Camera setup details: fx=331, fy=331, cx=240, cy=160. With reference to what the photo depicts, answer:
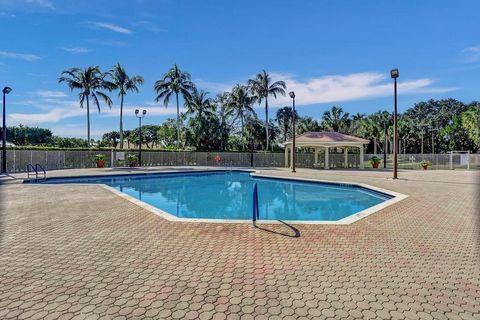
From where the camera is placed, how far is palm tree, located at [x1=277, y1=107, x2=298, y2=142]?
46656 millimetres

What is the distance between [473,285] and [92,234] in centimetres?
545

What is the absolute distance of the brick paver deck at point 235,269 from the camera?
3.02 m

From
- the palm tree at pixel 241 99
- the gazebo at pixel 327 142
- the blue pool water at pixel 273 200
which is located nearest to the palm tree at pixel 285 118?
the palm tree at pixel 241 99

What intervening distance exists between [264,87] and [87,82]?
62.1 ft

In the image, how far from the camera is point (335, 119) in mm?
47438

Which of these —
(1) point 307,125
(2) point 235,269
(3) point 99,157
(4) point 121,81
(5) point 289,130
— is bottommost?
(2) point 235,269

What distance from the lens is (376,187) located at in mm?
13359

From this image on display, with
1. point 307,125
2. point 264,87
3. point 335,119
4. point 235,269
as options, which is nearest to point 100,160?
point 264,87

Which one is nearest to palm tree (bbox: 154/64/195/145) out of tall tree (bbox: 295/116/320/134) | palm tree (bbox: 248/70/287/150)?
palm tree (bbox: 248/70/287/150)

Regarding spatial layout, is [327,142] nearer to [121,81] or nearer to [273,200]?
[273,200]

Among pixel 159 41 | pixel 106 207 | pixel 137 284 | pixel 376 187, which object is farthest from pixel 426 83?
pixel 137 284

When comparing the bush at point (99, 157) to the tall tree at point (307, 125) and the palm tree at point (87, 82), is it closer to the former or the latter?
the palm tree at point (87, 82)

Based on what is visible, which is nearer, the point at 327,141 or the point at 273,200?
the point at 273,200

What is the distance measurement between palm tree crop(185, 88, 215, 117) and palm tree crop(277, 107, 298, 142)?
12738 millimetres
